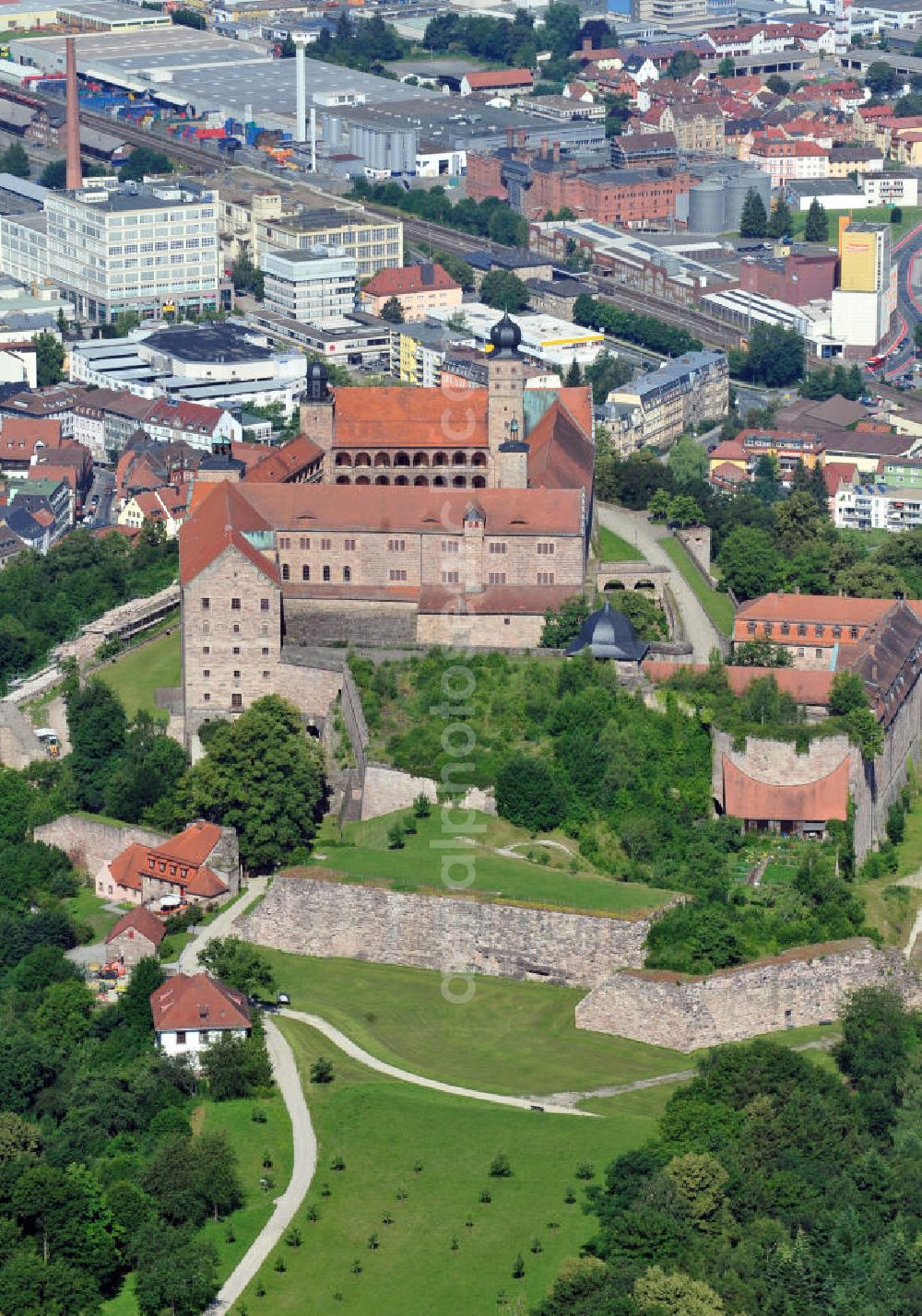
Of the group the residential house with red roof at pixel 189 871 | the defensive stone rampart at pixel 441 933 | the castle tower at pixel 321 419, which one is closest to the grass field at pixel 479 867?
the defensive stone rampart at pixel 441 933

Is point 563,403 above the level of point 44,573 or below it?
above

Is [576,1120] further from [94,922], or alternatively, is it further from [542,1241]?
[94,922]

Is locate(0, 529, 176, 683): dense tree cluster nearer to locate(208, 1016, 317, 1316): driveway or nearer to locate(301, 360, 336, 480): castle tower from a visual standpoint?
locate(301, 360, 336, 480): castle tower

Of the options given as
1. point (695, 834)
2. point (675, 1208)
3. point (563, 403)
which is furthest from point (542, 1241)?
point (563, 403)

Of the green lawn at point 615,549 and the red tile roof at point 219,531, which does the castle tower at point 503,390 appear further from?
the red tile roof at point 219,531

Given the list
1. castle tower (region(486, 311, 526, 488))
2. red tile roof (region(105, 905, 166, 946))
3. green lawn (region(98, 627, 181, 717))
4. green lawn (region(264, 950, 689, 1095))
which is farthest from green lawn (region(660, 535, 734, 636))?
red tile roof (region(105, 905, 166, 946))

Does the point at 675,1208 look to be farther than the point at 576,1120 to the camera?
No
